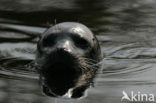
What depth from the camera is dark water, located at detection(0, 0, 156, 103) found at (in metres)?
6.86

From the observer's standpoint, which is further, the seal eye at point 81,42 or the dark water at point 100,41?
the seal eye at point 81,42

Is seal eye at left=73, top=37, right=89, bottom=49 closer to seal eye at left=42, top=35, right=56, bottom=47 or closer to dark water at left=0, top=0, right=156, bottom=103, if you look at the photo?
seal eye at left=42, top=35, right=56, bottom=47

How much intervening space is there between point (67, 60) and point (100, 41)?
91.6 inches

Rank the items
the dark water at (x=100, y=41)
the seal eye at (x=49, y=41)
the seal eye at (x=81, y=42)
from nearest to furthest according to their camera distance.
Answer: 1. the dark water at (x=100, y=41)
2. the seal eye at (x=49, y=41)
3. the seal eye at (x=81, y=42)

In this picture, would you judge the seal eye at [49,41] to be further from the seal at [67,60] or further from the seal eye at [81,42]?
the seal eye at [81,42]

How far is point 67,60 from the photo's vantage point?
22.9ft

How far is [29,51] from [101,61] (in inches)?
47.4

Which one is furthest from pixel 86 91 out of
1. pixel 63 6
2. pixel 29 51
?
pixel 63 6

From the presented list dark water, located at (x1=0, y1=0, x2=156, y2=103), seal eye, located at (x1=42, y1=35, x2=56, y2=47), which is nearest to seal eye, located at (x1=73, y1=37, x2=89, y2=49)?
seal eye, located at (x1=42, y1=35, x2=56, y2=47)

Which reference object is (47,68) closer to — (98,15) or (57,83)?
(57,83)

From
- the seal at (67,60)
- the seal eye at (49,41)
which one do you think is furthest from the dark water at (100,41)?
the seal eye at (49,41)

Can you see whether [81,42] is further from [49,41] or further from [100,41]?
[100,41]

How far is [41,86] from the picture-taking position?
6.98m

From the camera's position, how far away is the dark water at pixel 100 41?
686 cm
